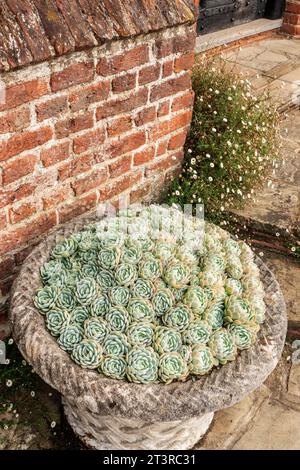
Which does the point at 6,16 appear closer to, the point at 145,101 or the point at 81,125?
the point at 81,125

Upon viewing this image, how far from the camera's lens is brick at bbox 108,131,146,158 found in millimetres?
2420

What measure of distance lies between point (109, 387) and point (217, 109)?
2.24 m

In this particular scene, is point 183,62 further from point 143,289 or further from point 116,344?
point 116,344

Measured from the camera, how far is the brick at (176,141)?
2804 millimetres

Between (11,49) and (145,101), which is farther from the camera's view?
(145,101)

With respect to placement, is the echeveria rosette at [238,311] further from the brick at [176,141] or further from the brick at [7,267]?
the brick at [176,141]

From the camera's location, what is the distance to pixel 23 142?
198 centimetres

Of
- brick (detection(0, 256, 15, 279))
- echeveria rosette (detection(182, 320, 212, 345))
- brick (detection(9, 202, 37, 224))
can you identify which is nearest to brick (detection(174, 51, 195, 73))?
brick (detection(9, 202, 37, 224))

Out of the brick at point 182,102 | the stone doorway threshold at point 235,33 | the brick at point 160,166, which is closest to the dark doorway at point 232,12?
the stone doorway threshold at point 235,33

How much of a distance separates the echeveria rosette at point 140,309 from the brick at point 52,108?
0.84 metres

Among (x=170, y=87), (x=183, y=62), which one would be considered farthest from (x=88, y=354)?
(x=183, y=62)

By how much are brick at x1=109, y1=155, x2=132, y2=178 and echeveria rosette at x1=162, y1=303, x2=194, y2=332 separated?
2.98 ft

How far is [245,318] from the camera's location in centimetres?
→ 190

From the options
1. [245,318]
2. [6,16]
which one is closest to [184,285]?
[245,318]
